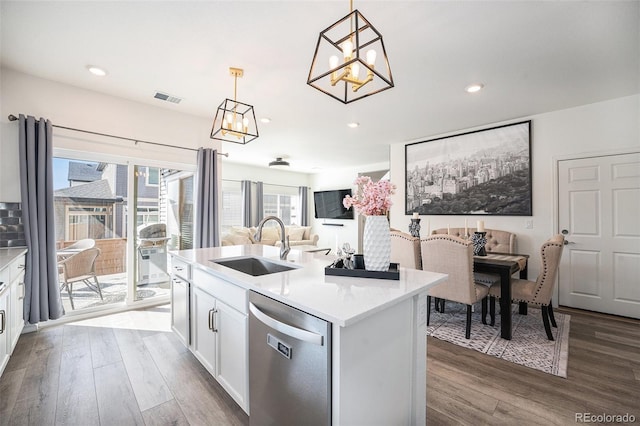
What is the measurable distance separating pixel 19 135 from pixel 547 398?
4943 millimetres

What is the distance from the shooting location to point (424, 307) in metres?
1.48

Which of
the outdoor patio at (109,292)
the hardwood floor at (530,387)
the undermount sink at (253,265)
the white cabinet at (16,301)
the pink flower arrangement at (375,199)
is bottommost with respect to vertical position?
the hardwood floor at (530,387)

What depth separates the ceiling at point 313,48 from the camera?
1899 mm

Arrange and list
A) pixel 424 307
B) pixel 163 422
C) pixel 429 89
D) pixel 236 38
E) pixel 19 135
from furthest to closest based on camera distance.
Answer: pixel 429 89 < pixel 19 135 < pixel 236 38 < pixel 163 422 < pixel 424 307

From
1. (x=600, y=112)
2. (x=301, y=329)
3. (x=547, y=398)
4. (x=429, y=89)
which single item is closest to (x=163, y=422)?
(x=301, y=329)

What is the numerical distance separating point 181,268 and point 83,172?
83.5 inches

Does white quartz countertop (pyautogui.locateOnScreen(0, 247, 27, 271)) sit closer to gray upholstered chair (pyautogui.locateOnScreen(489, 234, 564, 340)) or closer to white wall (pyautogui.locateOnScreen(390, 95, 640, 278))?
gray upholstered chair (pyautogui.locateOnScreen(489, 234, 564, 340))

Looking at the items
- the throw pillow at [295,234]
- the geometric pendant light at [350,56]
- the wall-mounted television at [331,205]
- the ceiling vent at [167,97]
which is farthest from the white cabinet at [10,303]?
the wall-mounted television at [331,205]

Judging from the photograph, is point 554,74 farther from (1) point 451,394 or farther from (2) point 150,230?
(2) point 150,230

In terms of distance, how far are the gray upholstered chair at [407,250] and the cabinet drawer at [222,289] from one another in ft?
6.77

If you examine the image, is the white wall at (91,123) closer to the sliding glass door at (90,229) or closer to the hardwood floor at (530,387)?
the sliding glass door at (90,229)

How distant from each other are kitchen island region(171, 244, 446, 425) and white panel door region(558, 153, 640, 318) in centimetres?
328

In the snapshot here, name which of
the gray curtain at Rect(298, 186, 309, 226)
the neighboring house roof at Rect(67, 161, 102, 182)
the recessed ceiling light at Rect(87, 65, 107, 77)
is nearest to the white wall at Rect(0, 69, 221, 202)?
the neighboring house roof at Rect(67, 161, 102, 182)

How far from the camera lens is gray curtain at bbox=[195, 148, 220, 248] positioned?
388cm
